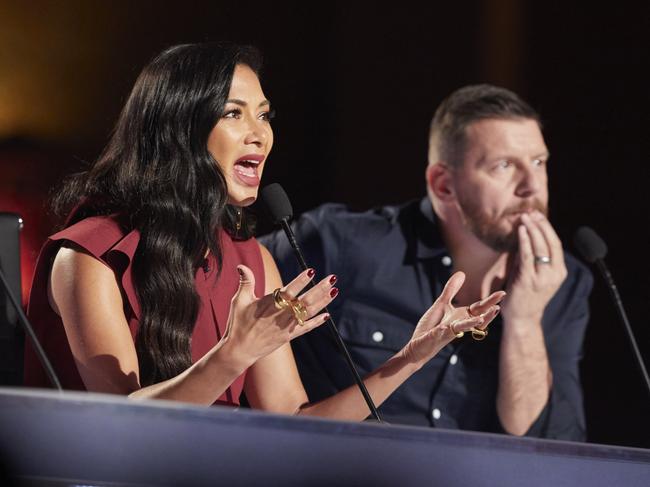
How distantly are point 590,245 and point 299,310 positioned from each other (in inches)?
38.1

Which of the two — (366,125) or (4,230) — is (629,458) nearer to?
(4,230)

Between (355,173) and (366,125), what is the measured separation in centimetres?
13

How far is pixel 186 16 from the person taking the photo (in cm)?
234

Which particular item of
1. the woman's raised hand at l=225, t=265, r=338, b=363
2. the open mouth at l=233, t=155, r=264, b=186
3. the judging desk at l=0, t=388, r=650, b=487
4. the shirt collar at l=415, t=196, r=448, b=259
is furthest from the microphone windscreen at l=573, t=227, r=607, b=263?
the judging desk at l=0, t=388, r=650, b=487

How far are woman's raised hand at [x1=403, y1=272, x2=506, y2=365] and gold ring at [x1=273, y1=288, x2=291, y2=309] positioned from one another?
0.33 meters

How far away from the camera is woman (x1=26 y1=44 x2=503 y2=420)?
1563mm

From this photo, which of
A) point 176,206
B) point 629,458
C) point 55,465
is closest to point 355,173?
point 176,206

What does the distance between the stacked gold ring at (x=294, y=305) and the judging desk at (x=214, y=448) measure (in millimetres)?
386

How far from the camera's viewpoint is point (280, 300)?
4.21 feet

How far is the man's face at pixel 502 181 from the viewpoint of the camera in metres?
2.58

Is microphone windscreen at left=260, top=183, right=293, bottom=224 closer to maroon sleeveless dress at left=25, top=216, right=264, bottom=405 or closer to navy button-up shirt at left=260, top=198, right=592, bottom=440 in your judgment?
maroon sleeveless dress at left=25, top=216, right=264, bottom=405

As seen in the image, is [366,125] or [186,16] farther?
[366,125]

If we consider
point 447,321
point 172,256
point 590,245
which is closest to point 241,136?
point 172,256

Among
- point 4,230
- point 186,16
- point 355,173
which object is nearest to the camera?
point 4,230
